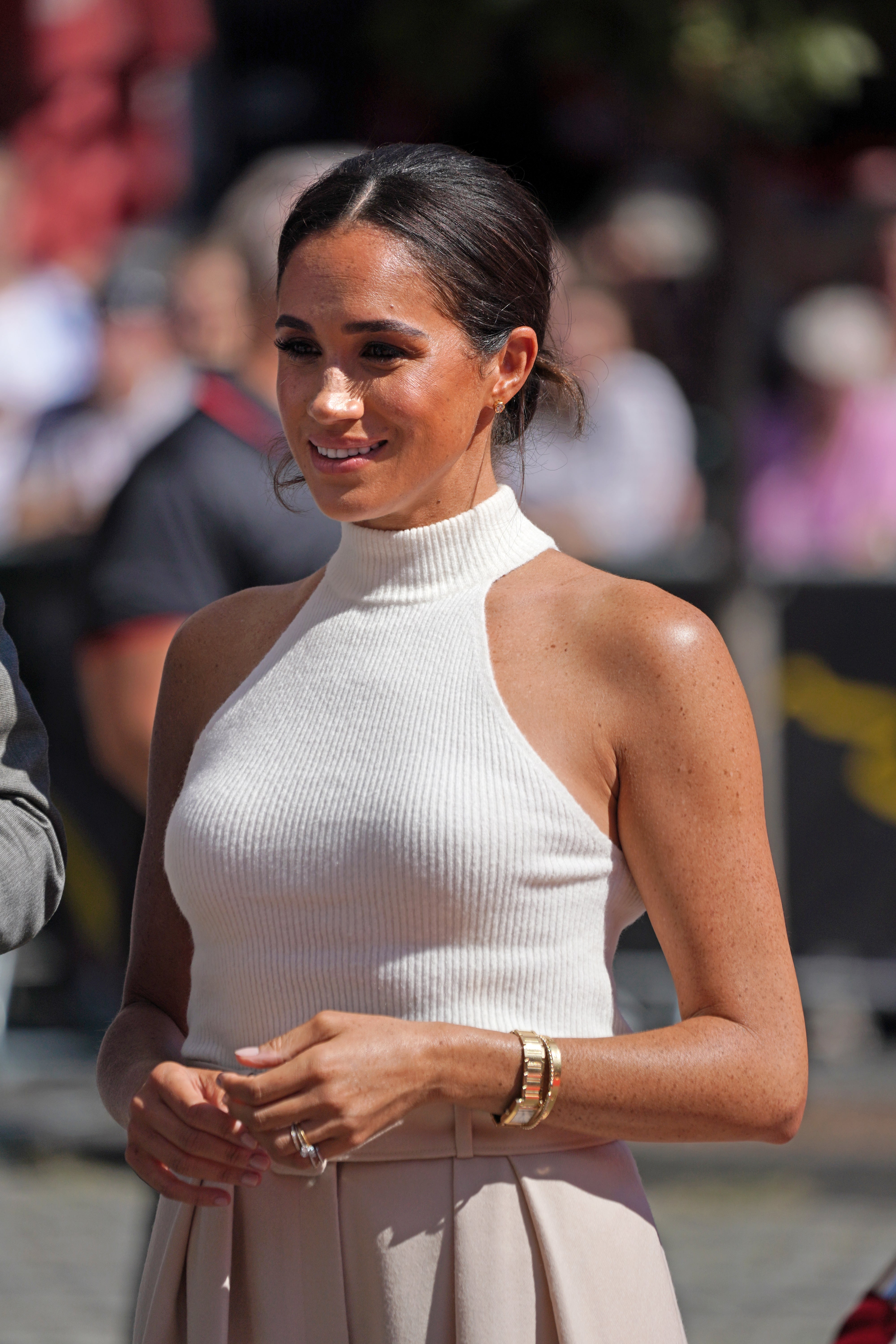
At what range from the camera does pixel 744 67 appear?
8.20 meters

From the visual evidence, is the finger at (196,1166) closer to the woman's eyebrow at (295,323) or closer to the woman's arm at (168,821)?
the woman's arm at (168,821)

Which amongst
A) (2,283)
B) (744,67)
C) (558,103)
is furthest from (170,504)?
(558,103)

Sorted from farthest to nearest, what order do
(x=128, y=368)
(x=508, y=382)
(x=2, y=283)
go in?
(x=2, y=283)
(x=128, y=368)
(x=508, y=382)

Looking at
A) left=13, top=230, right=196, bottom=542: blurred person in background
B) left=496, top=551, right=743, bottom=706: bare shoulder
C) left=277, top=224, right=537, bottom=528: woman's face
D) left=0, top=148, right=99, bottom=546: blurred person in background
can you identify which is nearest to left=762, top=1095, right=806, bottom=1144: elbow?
left=496, top=551, right=743, bottom=706: bare shoulder

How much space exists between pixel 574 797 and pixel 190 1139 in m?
0.53

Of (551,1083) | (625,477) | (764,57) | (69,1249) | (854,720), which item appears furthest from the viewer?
(764,57)

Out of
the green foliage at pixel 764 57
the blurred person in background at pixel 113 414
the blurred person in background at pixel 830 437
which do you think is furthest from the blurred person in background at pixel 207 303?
the green foliage at pixel 764 57

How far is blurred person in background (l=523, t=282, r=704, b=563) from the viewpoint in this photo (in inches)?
243

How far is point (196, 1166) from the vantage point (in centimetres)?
186

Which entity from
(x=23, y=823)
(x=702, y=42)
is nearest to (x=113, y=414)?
(x=702, y=42)

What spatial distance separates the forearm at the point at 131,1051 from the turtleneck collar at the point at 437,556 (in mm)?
551

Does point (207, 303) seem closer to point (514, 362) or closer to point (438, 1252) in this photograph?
point (514, 362)

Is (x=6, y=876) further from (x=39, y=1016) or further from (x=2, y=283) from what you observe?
(x=2, y=283)

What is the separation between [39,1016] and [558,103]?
555 cm
